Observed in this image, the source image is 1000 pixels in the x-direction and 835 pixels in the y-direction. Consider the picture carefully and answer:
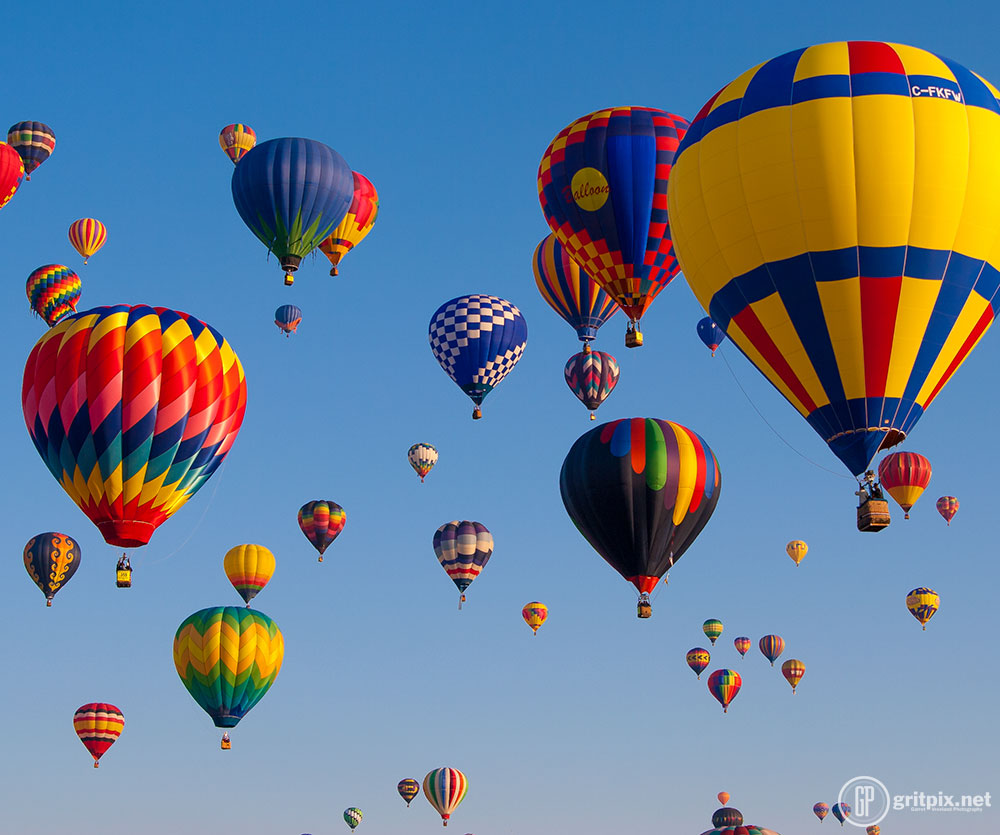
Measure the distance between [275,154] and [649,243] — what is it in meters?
10.4

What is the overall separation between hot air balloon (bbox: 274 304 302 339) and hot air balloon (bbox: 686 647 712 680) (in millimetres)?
18384

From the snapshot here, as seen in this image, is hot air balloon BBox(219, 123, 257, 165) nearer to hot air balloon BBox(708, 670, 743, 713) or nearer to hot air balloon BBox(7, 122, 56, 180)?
hot air balloon BBox(7, 122, 56, 180)

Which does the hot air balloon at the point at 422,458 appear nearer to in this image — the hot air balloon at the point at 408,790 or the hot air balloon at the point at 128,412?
the hot air balloon at the point at 408,790

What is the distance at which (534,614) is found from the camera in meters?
51.5

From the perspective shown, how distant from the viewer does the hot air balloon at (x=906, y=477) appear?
157 feet

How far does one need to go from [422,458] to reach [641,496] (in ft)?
72.5

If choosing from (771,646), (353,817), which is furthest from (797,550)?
(353,817)

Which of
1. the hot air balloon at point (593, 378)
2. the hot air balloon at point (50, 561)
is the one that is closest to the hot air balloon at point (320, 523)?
the hot air balloon at point (50, 561)

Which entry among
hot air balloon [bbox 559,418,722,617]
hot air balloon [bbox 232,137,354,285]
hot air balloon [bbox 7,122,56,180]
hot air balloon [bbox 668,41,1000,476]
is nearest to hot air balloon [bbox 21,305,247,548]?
hot air balloon [bbox 232,137,354,285]

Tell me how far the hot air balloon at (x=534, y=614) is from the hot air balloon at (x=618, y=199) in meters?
22.5

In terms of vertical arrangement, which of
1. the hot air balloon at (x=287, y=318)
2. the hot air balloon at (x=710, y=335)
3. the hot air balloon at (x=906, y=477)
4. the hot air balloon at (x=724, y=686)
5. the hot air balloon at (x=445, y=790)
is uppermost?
the hot air balloon at (x=287, y=318)

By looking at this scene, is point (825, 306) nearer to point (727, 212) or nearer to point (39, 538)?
point (727, 212)

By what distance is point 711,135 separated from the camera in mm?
22672

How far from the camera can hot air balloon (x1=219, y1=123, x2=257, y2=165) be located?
4712 cm
